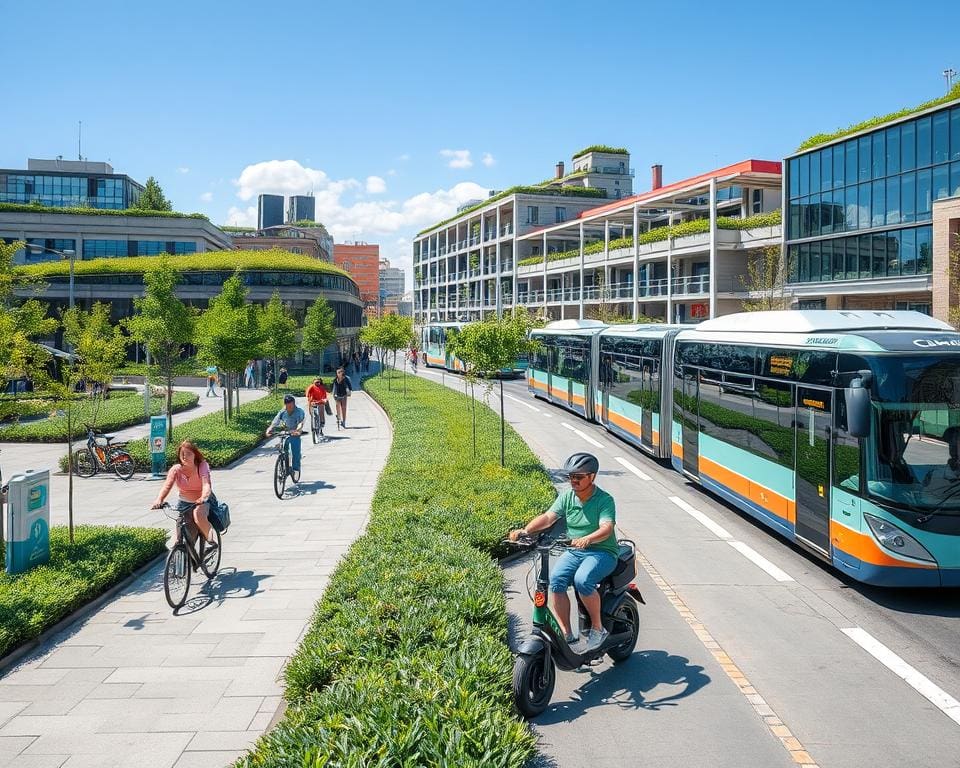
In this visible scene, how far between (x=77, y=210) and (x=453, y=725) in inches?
2869

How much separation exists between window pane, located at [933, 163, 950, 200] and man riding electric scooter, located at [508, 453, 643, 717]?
30.1 meters

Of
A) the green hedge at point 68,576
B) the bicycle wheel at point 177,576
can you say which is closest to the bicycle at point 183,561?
the bicycle wheel at point 177,576

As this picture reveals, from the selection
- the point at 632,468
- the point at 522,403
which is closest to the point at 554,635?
the point at 632,468

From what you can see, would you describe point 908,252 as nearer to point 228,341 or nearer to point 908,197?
point 908,197

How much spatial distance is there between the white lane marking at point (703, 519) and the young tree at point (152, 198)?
90.8 metres

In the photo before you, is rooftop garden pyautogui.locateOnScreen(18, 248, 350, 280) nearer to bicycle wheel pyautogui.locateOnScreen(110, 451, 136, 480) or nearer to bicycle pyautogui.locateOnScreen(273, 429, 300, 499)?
bicycle wheel pyautogui.locateOnScreen(110, 451, 136, 480)

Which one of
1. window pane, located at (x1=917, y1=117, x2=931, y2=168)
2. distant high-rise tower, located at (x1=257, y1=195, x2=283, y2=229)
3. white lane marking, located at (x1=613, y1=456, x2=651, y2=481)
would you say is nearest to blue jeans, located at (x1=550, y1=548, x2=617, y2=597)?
white lane marking, located at (x1=613, y1=456, x2=651, y2=481)

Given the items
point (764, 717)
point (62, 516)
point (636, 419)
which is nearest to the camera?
point (764, 717)

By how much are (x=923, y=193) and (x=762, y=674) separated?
30468 mm

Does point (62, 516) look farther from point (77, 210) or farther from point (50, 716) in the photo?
point (77, 210)

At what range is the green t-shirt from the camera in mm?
6707

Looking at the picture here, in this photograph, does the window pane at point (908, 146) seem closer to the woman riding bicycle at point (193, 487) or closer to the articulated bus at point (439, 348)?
the articulated bus at point (439, 348)

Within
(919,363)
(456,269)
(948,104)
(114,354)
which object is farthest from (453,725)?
(456,269)

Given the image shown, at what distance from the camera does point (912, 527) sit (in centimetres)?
855
